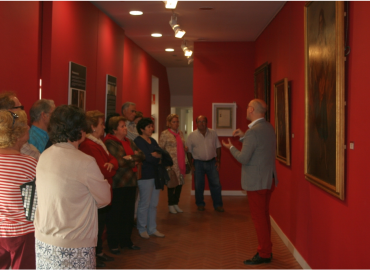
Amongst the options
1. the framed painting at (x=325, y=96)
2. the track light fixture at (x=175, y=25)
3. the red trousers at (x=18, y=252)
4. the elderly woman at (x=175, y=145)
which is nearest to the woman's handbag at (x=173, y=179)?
the elderly woman at (x=175, y=145)

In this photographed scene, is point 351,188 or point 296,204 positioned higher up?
point 351,188

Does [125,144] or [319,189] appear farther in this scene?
[125,144]

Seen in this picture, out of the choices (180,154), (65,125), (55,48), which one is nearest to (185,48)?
(180,154)

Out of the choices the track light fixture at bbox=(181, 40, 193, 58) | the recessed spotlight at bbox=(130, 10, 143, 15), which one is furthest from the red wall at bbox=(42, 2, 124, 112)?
the track light fixture at bbox=(181, 40, 193, 58)

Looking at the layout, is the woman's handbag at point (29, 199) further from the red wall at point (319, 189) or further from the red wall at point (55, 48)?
the red wall at point (319, 189)

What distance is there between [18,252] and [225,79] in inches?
287

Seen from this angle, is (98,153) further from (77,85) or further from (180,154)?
(180,154)

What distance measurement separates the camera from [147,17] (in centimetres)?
688

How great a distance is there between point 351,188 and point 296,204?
1.95 m

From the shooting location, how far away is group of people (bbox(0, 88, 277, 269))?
7.41 feet

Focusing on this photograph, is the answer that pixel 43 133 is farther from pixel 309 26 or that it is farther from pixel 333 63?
pixel 309 26

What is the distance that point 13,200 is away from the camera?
2514mm

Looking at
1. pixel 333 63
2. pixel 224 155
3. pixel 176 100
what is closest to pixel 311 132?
pixel 333 63

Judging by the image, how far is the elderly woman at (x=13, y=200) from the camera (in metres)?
2.49
